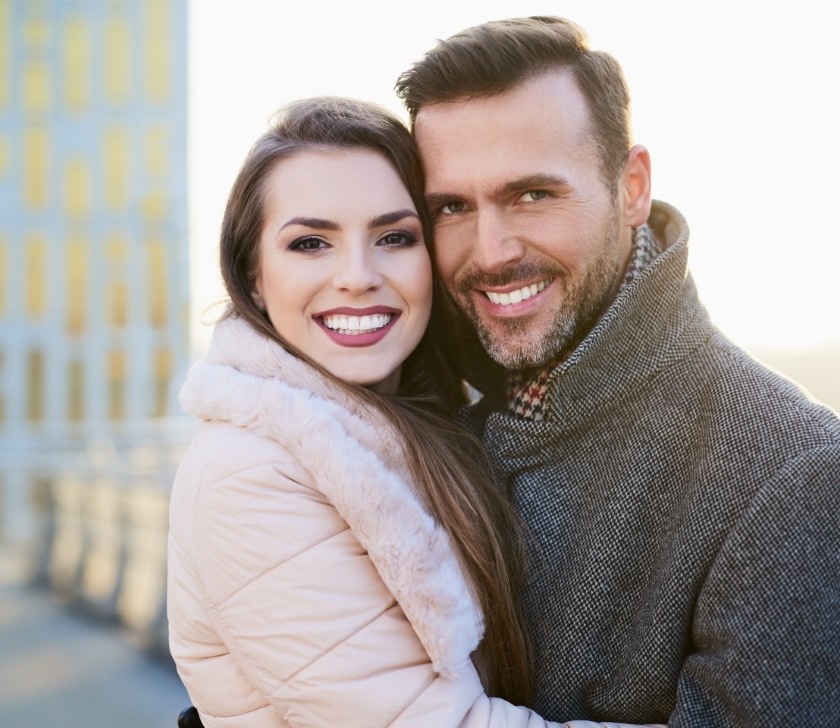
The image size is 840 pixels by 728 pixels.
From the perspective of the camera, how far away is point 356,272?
2107 millimetres

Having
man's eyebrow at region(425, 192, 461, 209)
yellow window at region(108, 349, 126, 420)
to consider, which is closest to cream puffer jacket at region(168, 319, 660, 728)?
man's eyebrow at region(425, 192, 461, 209)

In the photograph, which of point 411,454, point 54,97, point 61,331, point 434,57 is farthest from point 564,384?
point 54,97

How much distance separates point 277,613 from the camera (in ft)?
5.82

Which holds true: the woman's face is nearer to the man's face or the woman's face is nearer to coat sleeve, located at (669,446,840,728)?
the man's face

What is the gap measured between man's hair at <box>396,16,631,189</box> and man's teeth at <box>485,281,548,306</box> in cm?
29

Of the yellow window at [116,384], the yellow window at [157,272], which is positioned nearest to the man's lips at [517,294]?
the yellow window at [116,384]

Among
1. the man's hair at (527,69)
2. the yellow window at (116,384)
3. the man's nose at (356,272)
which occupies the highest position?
the man's hair at (527,69)

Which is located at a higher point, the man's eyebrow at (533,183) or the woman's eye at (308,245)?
the man's eyebrow at (533,183)

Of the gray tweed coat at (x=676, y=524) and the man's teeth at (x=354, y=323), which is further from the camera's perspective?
the man's teeth at (x=354, y=323)

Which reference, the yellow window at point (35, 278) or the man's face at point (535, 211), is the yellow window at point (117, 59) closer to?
the yellow window at point (35, 278)

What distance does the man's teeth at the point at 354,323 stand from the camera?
2162 millimetres

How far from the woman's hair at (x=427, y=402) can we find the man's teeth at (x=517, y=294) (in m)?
0.19

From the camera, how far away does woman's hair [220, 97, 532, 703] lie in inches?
76.0

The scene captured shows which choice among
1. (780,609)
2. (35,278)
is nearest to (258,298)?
(780,609)
